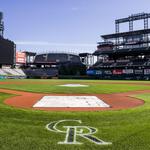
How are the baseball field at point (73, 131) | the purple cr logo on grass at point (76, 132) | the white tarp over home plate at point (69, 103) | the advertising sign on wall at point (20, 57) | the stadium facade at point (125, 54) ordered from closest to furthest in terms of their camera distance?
the baseball field at point (73, 131), the purple cr logo on grass at point (76, 132), the white tarp over home plate at point (69, 103), the stadium facade at point (125, 54), the advertising sign on wall at point (20, 57)

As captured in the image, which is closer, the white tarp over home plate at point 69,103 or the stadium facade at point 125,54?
the white tarp over home plate at point 69,103

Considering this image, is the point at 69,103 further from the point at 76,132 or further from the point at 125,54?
the point at 125,54

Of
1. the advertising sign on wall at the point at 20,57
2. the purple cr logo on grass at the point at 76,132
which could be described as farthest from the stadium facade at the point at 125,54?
the purple cr logo on grass at the point at 76,132

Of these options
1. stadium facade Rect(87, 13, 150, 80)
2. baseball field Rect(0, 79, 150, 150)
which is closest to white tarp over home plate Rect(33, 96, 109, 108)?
baseball field Rect(0, 79, 150, 150)

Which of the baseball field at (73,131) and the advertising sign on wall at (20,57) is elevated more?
the advertising sign on wall at (20,57)

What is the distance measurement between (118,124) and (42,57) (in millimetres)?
119011

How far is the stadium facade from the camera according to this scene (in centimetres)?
7431

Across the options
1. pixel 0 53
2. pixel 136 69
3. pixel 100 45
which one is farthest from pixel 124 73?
pixel 0 53

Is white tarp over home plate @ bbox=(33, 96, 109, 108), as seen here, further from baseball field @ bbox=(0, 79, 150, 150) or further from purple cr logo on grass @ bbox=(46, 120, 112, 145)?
purple cr logo on grass @ bbox=(46, 120, 112, 145)

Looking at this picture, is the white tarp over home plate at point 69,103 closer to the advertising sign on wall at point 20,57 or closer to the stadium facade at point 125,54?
the stadium facade at point 125,54

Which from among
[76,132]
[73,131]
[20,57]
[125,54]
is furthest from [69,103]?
[20,57]

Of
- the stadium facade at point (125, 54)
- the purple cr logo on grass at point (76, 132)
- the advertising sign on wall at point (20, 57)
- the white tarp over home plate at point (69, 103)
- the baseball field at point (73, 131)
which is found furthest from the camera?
the advertising sign on wall at point (20, 57)

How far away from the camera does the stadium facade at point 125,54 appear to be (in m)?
74.3

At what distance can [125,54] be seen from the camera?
282 ft
